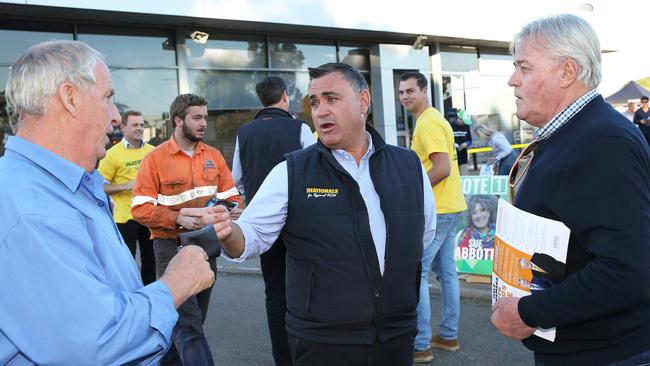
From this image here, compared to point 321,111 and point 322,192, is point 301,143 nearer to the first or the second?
point 321,111

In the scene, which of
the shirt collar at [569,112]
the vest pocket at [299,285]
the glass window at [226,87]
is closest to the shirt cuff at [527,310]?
the shirt collar at [569,112]

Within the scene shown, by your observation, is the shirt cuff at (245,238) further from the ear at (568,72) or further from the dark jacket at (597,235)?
the ear at (568,72)

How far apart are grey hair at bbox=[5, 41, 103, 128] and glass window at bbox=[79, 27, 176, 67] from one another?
435 inches

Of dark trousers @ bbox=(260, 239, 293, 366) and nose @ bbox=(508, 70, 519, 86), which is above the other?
nose @ bbox=(508, 70, 519, 86)

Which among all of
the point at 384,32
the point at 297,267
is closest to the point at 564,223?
the point at 297,267

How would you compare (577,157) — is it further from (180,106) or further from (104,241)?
(180,106)

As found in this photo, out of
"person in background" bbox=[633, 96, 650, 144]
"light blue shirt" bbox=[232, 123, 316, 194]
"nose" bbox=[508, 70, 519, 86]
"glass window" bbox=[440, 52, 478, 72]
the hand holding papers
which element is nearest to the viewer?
the hand holding papers

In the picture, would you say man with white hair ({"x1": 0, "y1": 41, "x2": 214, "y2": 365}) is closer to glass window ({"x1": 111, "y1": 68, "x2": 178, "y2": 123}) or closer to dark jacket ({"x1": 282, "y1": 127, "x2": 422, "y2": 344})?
dark jacket ({"x1": 282, "y1": 127, "x2": 422, "y2": 344})

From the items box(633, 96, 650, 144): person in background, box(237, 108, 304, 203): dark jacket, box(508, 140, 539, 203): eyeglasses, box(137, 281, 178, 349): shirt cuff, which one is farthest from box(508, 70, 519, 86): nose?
box(633, 96, 650, 144): person in background

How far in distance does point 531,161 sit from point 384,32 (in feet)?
46.3

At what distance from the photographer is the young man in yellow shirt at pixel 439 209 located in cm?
464

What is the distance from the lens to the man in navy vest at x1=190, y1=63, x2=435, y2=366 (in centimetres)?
262

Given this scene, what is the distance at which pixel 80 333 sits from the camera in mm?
1499

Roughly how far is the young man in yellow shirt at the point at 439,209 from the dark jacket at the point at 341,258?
1907mm
